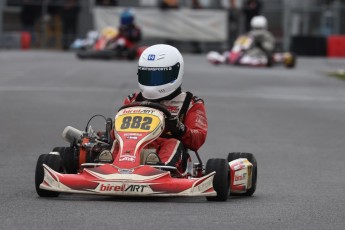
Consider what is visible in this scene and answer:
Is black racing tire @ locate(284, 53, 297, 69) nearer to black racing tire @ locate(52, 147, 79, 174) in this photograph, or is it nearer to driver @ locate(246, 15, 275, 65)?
driver @ locate(246, 15, 275, 65)

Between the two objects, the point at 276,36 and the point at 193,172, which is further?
the point at 276,36

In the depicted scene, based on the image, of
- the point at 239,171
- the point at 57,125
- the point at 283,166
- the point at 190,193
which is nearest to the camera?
the point at 190,193

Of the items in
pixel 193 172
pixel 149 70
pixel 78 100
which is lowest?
pixel 78 100

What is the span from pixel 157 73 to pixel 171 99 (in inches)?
10.7

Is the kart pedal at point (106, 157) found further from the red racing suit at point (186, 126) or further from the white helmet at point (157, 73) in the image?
the white helmet at point (157, 73)

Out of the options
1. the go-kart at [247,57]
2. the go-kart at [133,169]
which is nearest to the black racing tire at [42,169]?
the go-kart at [133,169]

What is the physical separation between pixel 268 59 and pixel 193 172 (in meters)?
21.9

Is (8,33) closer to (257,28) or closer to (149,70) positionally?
(257,28)

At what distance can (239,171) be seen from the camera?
844cm

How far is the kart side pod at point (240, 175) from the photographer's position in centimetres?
838

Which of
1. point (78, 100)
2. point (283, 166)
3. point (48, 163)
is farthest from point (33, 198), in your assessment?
point (78, 100)

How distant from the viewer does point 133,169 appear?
778 centimetres

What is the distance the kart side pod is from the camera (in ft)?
27.5

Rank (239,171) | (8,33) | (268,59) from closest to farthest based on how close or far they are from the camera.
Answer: (239,171) → (268,59) → (8,33)
